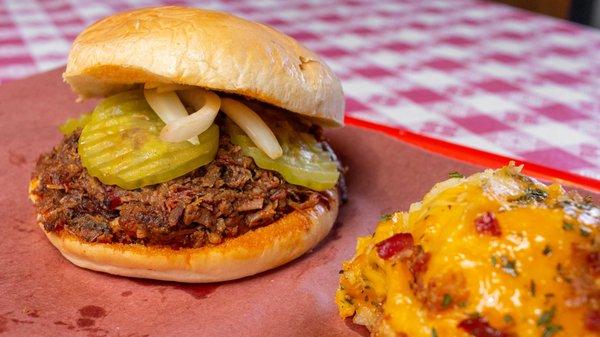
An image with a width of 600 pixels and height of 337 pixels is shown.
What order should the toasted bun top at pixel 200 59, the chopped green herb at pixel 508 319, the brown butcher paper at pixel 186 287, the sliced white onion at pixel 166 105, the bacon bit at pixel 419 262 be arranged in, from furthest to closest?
the sliced white onion at pixel 166 105 < the toasted bun top at pixel 200 59 < the brown butcher paper at pixel 186 287 < the bacon bit at pixel 419 262 < the chopped green herb at pixel 508 319

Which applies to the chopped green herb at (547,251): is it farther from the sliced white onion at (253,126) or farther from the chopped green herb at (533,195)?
the sliced white onion at (253,126)

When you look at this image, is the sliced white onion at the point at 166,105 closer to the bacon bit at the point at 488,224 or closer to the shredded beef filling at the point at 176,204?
the shredded beef filling at the point at 176,204

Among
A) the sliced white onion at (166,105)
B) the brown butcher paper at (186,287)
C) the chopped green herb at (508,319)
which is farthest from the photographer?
the sliced white onion at (166,105)

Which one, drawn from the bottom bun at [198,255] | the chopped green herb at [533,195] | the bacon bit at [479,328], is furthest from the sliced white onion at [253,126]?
the bacon bit at [479,328]

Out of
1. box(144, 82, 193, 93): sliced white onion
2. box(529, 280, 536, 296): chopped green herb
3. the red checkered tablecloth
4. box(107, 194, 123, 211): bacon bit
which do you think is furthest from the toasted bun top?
the red checkered tablecloth

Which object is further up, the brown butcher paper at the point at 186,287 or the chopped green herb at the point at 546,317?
the chopped green herb at the point at 546,317

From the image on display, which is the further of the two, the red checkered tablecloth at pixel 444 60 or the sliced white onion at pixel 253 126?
the red checkered tablecloth at pixel 444 60

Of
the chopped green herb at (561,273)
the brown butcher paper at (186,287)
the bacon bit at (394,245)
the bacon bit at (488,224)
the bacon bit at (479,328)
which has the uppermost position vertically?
the bacon bit at (488,224)

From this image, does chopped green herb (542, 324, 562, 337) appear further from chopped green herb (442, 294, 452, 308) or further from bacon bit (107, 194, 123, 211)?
bacon bit (107, 194, 123, 211)

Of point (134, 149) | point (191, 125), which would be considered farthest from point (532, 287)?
point (134, 149)
